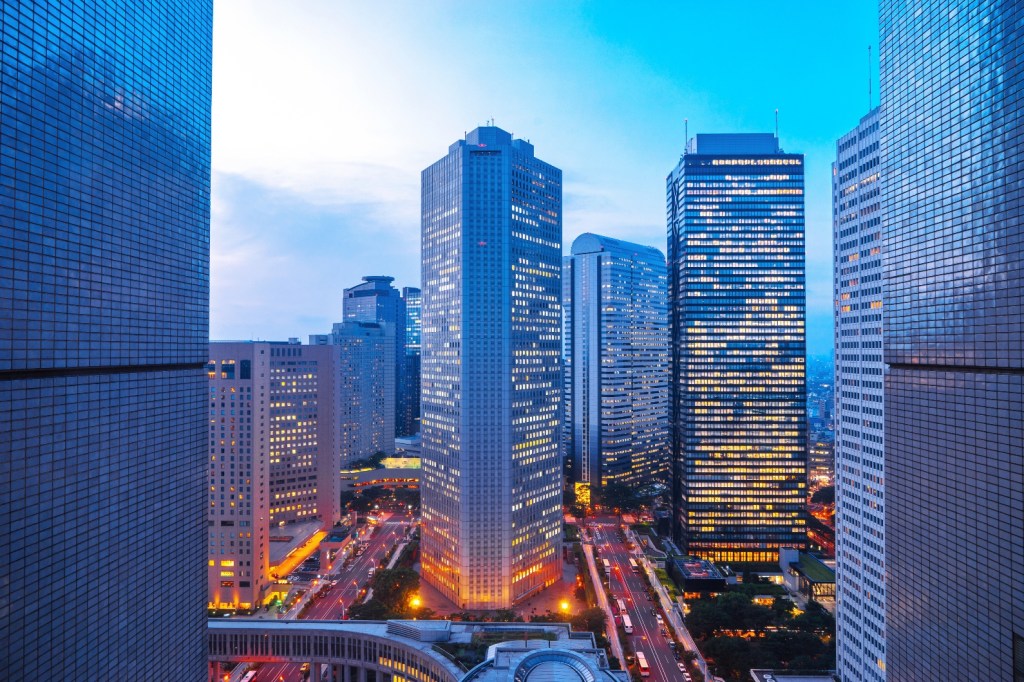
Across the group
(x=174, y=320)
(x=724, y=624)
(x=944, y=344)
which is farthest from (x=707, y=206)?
(x=174, y=320)

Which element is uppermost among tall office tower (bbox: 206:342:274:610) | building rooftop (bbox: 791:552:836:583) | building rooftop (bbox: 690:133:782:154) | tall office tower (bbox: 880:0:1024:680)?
building rooftop (bbox: 690:133:782:154)

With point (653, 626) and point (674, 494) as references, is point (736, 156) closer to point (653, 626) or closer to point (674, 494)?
point (674, 494)

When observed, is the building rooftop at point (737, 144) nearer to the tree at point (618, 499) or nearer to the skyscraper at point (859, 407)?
the skyscraper at point (859, 407)

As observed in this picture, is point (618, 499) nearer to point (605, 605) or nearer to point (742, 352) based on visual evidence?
point (742, 352)

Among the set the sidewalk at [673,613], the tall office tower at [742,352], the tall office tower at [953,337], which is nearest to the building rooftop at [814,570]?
the tall office tower at [742,352]

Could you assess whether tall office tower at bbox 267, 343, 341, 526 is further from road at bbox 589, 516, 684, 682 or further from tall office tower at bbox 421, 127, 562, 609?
road at bbox 589, 516, 684, 682

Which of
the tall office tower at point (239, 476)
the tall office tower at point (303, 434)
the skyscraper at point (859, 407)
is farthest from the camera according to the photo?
the tall office tower at point (303, 434)

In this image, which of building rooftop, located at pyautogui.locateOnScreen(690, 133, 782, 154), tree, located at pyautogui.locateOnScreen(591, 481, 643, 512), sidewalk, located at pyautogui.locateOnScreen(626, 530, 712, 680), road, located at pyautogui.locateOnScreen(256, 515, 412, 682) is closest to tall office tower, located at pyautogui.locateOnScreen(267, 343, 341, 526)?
road, located at pyautogui.locateOnScreen(256, 515, 412, 682)

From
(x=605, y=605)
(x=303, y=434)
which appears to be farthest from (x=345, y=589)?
(x=303, y=434)
